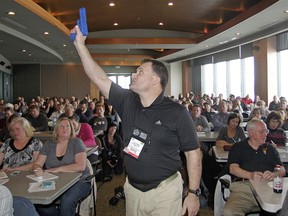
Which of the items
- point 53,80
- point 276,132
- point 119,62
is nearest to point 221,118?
point 276,132

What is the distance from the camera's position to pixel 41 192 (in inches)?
109

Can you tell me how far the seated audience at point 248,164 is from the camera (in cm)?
332

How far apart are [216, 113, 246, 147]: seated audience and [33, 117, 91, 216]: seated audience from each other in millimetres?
2348

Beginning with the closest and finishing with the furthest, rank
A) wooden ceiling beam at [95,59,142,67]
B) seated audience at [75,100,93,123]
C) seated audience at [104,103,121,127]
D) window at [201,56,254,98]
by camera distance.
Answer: seated audience at [104,103,121,127]
seated audience at [75,100,93,123]
window at [201,56,254,98]
wooden ceiling beam at [95,59,142,67]

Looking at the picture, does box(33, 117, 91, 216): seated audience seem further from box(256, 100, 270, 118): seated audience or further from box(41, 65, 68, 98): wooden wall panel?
box(41, 65, 68, 98): wooden wall panel

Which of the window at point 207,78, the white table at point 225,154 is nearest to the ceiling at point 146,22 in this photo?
the window at point 207,78

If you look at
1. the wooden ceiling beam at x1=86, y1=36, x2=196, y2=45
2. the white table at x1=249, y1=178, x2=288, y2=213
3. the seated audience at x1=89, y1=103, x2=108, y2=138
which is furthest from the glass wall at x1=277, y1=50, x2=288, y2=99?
the white table at x1=249, y1=178, x2=288, y2=213

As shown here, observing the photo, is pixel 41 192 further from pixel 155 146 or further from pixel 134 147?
pixel 155 146

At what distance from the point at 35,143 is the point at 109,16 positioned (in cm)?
829

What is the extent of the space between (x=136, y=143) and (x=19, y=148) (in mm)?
2407

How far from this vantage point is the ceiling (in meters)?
8.19

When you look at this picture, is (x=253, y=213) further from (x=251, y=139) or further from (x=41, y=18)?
(x=41, y=18)

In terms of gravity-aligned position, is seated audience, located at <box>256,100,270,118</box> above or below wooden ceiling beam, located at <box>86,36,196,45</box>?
below

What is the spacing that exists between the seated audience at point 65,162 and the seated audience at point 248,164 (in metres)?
1.56
